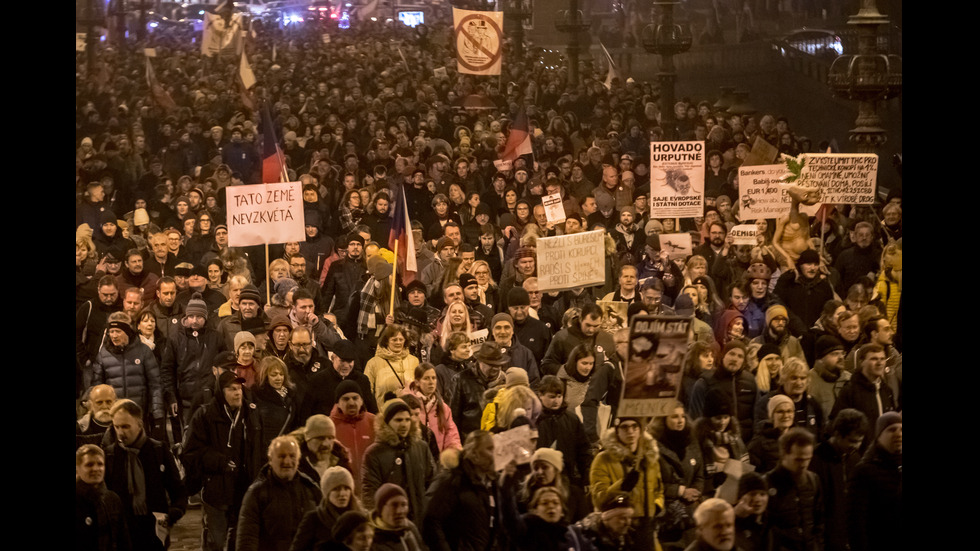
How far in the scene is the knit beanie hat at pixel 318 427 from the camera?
8977 millimetres

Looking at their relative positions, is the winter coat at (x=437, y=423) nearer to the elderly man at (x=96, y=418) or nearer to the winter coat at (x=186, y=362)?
the elderly man at (x=96, y=418)

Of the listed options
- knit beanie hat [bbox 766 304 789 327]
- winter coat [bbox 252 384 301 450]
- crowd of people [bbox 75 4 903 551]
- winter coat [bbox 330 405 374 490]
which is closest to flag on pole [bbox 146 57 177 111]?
crowd of people [bbox 75 4 903 551]

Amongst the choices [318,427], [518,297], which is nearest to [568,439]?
[318,427]

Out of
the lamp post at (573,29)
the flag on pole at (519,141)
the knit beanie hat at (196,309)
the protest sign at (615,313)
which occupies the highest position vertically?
the lamp post at (573,29)

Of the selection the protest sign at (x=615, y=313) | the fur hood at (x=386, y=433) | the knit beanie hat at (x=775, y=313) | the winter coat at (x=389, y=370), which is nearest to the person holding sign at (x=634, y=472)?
Answer: the fur hood at (x=386, y=433)

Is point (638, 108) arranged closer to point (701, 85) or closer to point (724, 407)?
point (701, 85)

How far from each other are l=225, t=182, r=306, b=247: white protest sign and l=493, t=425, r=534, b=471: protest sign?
13.9 feet

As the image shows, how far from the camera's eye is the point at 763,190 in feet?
47.9

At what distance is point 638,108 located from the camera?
2586 cm

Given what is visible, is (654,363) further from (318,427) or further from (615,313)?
(615,313)

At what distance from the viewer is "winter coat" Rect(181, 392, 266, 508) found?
9523 millimetres

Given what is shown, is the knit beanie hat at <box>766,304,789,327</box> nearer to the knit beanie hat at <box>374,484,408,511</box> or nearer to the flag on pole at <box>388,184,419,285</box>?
the flag on pole at <box>388,184,419,285</box>

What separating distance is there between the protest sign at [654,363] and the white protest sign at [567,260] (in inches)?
132

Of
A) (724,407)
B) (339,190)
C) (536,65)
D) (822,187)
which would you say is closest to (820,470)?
(724,407)
